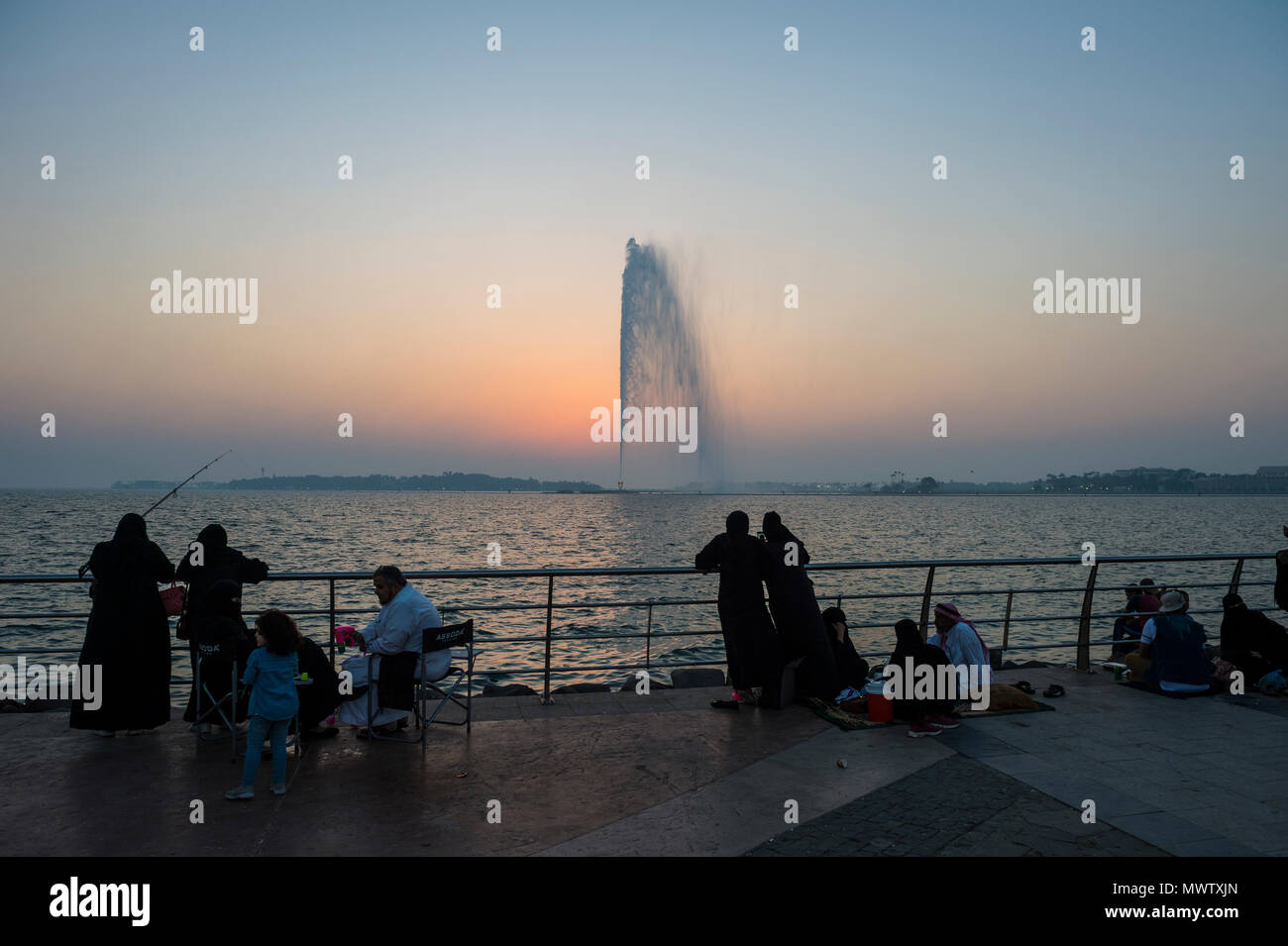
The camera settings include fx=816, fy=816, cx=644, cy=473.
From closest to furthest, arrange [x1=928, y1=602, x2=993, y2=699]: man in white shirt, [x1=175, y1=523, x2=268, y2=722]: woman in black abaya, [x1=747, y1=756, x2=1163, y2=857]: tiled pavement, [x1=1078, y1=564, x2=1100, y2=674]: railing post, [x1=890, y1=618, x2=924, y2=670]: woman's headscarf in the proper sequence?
[x1=747, y1=756, x2=1163, y2=857]: tiled pavement < [x1=175, y1=523, x2=268, y2=722]: woman in black abaya < [x1=890, y1=618, x2=924, y2=670]: woman's headscarf < [x1=928, y1=602, x2=993, y2=699]: man in white shirt < [x1=1078, y1=564, x2=1100, y2=674]: railing post

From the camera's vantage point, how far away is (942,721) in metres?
7.91

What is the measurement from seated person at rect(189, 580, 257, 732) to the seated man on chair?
36.3 inches

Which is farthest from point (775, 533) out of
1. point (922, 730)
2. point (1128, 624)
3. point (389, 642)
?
point (1128, 624)

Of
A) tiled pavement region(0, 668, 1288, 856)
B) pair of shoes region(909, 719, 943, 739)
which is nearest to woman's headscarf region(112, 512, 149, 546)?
tiled pavement region(0, 668, 1288, 856)

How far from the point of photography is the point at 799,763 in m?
6.89

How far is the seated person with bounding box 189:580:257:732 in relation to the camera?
7.11 m

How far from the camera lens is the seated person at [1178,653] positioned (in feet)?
30.8

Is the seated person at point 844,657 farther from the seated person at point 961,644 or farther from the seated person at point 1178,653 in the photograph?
the seated person at point 1178,653

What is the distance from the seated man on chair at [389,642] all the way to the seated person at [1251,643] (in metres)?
9.00

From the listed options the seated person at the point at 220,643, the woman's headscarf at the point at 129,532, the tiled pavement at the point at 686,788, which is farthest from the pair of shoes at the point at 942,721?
the woman's headscarf at the point at 129,532

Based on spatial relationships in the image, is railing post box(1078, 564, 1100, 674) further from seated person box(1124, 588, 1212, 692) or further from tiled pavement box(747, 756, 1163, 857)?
tiled pavement box(747, 756, 1163, 857)
